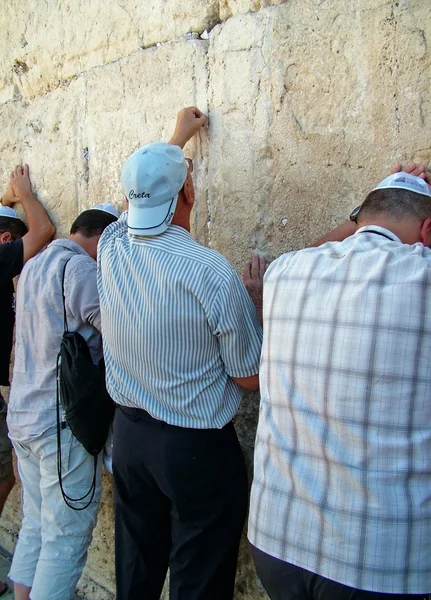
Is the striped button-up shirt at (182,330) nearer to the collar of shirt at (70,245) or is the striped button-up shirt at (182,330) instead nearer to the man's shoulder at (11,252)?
the collar of shirt at (70,245)

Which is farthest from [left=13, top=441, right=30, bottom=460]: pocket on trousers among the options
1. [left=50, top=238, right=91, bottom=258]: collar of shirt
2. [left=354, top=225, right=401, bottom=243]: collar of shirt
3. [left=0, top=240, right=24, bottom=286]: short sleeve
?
[left=354, top=225, right=401, bottom=243]: collar of shirt

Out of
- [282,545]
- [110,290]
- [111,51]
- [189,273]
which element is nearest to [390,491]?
[282,545]

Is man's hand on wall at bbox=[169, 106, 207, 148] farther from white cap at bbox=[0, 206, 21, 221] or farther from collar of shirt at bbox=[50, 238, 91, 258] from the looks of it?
white cap at bbox=[0, 206, 21, 221]

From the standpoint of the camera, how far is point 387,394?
1.47 m

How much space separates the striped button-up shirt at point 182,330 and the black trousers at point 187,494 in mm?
83

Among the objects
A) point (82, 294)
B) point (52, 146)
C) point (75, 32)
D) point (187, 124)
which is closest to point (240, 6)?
point (187, 124)

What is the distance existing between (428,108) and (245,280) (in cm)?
91

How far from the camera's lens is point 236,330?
1.99 meters

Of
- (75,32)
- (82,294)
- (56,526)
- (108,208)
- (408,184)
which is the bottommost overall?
(56,526)

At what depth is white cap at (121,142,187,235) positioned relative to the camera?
6.92 ft

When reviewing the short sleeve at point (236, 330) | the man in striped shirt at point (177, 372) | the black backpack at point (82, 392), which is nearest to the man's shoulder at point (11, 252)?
the black backpack at point (82, 392)

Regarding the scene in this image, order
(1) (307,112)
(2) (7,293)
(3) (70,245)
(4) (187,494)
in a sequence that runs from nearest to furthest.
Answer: (4) (187,494) < (1) (307,112) < (3) (70,245) < (2) (7,293)

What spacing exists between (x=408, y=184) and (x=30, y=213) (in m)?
2.43

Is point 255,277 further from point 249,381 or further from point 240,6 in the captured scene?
point 240,6
